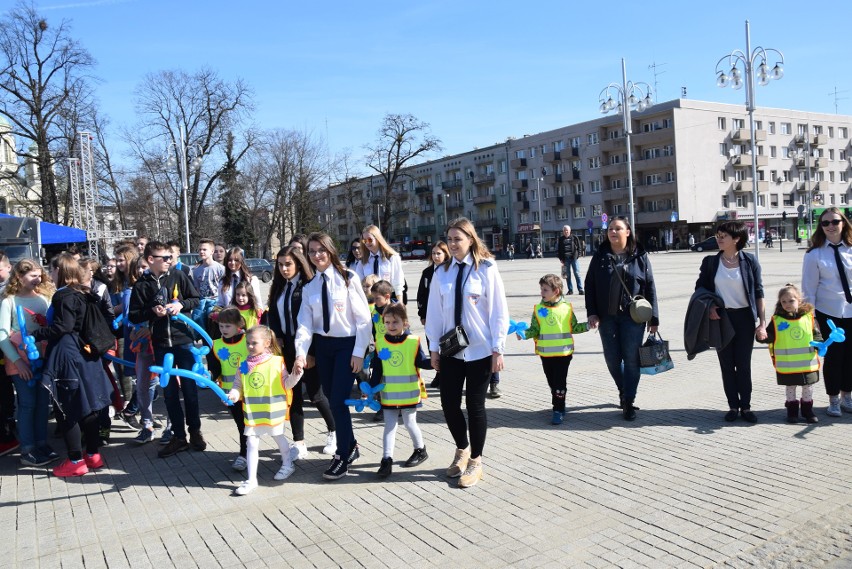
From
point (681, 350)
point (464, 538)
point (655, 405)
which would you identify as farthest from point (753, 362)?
point (464, 538)

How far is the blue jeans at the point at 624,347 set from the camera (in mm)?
6566

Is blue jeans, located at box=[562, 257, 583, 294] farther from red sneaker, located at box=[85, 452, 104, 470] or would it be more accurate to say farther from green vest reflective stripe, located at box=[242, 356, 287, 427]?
red sneaker, located at box=[85, 452, 104, 470]

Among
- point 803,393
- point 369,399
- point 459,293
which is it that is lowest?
point 803,393

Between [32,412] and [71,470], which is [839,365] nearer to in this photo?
[71,470]

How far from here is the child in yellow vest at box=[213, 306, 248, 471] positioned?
5660 mm

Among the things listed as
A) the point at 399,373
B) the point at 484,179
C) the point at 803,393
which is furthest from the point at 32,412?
the point at 484,179

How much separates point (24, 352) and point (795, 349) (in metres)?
6.94

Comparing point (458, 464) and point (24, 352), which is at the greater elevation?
point (24, 352)

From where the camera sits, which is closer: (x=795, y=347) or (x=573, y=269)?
(x=795, y=347)

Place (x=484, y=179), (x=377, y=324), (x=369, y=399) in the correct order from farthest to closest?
(x=484, y=179), (x=377, y=324), (x=369, y=399)

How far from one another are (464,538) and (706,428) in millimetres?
3133

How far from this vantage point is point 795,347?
20.7ft

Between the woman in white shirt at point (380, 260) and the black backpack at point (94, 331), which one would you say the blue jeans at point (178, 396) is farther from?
the woman in white shirt at point (380, 260)

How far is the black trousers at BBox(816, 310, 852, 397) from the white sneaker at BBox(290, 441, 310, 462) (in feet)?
15.9
